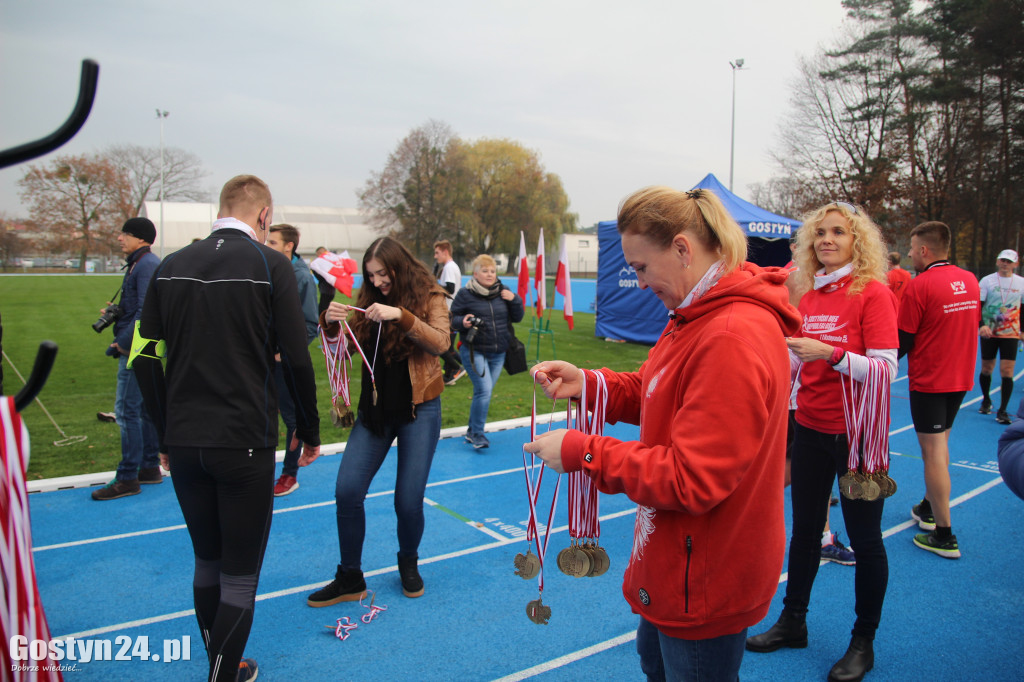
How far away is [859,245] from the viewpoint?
124 inches

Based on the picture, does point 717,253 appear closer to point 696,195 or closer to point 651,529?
point 696,195

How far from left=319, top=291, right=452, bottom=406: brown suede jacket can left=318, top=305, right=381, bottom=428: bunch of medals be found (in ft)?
0.61

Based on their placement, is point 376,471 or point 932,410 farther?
point 932,410

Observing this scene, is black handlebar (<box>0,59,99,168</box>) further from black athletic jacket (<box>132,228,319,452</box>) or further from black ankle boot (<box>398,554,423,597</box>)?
black ankle boot (<box>398,554,423,597</box>)

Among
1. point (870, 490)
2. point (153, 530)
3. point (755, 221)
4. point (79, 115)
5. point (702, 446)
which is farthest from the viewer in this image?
point (755, 221)

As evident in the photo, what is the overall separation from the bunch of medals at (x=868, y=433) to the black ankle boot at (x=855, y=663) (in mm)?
725

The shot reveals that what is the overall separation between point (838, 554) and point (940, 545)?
759mm

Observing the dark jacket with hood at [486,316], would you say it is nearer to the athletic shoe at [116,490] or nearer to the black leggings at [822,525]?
the athletic shoe at [116,490]

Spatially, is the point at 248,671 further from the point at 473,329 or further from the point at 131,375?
the point at 473,329

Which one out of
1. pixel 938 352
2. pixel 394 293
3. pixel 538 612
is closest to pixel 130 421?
pixel 394 293

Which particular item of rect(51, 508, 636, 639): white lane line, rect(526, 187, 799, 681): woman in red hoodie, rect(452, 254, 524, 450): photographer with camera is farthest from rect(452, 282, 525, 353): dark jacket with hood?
rect(526, 187, 799, 681): woman in red hoodie

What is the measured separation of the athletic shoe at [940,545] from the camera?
439cm

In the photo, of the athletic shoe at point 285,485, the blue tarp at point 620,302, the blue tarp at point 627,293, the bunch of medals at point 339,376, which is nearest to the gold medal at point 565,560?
the bunch of medals at point 339,376

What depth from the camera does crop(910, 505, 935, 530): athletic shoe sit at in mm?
4918
